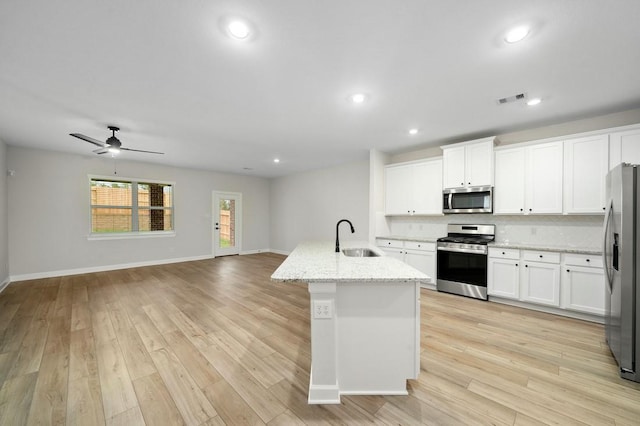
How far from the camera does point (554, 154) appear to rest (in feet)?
10.9

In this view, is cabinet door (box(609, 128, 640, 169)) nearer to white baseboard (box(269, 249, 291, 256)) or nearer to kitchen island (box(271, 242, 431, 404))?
kitchen island (box(271, 242, 431, 404))

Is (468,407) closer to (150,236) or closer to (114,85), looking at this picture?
(114,85)

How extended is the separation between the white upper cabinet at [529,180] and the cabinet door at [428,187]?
0.84 meters

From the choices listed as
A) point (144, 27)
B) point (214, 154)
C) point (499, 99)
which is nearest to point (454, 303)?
point (499, 99)

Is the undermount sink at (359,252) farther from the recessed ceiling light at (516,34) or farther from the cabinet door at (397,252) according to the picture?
the recessed ceiling light at (516,34)

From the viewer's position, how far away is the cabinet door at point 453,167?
13.3 feet

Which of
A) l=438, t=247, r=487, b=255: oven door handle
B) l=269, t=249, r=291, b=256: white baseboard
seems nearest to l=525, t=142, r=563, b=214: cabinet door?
l=438, t=247, r=487, b=255: oven door handle

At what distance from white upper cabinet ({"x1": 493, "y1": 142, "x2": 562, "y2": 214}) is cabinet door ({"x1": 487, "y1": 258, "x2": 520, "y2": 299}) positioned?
0.79m

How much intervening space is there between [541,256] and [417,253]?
1.66 meters

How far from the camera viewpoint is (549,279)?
318 cm

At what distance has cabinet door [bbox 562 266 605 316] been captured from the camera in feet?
9.45

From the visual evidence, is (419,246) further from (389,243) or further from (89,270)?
(89,270)

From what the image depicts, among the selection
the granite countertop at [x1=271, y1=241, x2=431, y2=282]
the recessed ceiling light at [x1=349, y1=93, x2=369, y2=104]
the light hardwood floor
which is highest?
the recessed ceiling light at [x1=349, y1=93, x2=369, y2=104]

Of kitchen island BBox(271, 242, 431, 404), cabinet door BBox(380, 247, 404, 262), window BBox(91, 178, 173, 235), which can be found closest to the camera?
kitchen island BBox(271, 242, 431, 404)
